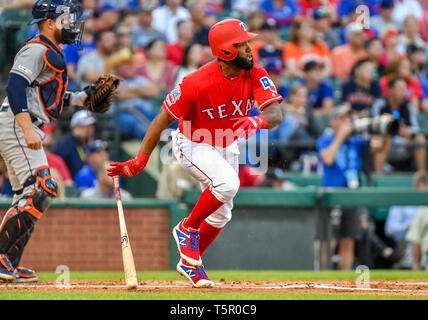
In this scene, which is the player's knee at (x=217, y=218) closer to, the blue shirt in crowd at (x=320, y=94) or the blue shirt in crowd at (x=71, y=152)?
the blue shirt in crowd at (x=71, y=152)

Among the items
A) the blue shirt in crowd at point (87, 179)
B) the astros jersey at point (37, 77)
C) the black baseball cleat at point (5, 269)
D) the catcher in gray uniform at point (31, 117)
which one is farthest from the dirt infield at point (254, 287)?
the blue shirt in crowd at point (87, 179)

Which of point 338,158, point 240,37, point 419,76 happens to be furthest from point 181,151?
point 419,76

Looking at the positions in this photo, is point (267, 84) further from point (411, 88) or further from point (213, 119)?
point (411, 88)

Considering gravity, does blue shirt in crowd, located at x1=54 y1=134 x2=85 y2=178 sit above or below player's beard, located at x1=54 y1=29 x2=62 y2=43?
below

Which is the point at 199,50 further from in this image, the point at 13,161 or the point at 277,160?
the point at 13,161

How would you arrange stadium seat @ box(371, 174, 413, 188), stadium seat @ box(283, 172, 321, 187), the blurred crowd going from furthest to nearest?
stadium seat @ box(371, 174, 413, 188) < stadium seat @ box(283, 172, 321, 187) < the blurred crowd

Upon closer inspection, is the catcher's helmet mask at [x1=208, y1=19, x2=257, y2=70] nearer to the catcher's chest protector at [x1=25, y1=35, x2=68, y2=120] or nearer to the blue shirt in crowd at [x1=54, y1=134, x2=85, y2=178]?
the catcher's chest protector at [x1=25, y1=35, x2=68, y2=120]

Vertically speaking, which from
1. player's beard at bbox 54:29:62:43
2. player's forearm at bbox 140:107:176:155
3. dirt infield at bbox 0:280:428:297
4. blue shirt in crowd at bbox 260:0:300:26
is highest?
blue shirt in crowd at bbox 260:0:300:26

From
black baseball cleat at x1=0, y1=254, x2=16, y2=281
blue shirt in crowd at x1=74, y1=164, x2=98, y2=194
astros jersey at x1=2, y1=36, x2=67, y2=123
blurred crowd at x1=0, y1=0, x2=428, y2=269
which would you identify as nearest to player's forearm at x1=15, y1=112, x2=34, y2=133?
astros jersey at x1=2, y1=36, x2=67, y2=123
